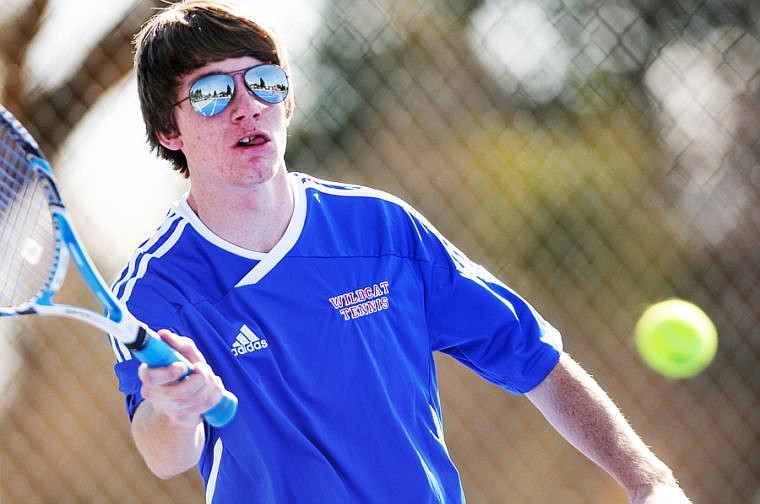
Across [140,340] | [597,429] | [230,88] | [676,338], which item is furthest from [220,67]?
[676,338]

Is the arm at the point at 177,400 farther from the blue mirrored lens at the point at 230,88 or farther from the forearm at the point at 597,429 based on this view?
the forearm at the point at 597,429

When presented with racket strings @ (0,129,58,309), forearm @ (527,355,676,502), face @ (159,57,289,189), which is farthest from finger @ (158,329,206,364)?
forearm @ (527,355,676,502)

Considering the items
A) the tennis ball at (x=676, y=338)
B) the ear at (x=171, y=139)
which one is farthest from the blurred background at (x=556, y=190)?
the ear at (x=171, y=139)

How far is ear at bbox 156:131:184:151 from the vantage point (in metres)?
2.22

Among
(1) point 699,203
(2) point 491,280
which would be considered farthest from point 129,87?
(1) point 699,203

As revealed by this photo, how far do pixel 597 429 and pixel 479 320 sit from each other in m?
0.31

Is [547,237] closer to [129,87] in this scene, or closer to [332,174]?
[332,174]

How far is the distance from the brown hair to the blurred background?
1.18 meters

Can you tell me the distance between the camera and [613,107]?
4199 millimetres

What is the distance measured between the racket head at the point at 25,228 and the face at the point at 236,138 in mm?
291

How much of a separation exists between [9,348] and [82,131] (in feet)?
2.17

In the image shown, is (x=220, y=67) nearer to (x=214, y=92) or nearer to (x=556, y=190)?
(x=214, y=92)

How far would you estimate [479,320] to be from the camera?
2256 mm

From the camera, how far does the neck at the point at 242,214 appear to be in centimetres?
207
